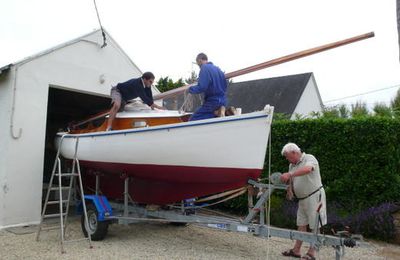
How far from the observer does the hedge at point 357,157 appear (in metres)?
7.21

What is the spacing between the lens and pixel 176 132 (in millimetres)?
5555

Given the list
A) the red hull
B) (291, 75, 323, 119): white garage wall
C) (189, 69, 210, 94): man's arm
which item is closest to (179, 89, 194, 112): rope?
(189, 69, 210, 94): man's arm

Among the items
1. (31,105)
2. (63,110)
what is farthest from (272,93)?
(31,105)

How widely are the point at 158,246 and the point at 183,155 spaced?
62.7 inches

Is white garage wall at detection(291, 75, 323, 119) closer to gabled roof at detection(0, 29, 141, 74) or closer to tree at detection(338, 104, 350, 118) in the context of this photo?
tree at detection(338, 104, 350, 118)

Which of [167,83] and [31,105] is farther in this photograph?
[167,83]

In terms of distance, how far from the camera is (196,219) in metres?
5.57

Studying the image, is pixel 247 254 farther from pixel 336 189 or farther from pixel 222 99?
pixel 336 189

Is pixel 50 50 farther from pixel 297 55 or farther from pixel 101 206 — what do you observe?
pixel 297 55

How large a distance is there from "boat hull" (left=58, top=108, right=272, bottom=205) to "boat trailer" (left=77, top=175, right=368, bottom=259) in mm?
302

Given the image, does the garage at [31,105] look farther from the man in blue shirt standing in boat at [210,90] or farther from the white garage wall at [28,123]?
the man in blue shirt standing in boat at [210,90]

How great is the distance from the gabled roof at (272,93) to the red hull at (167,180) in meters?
15.3

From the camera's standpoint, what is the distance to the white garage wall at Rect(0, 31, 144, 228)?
7148mm

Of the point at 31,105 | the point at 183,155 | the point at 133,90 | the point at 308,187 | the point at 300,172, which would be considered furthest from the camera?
the point at 31,105
